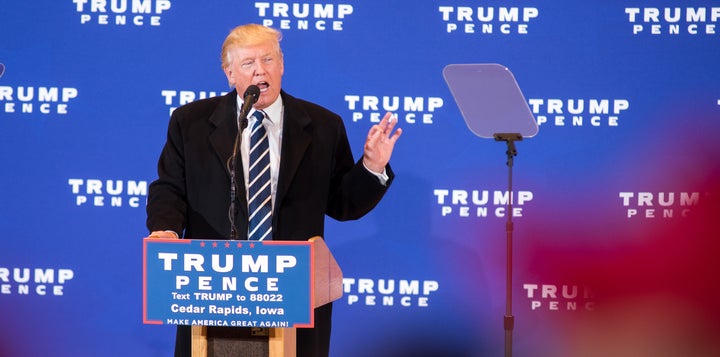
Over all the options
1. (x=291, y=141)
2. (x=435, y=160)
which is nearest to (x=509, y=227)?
(x=435, y=160)

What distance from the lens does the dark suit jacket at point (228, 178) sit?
2.24m

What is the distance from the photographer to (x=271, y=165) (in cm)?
225

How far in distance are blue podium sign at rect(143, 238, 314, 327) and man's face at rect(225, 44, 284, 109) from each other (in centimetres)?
67

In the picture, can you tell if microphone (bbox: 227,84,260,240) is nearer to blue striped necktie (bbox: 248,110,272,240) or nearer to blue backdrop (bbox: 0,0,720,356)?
blue striped necktie (bbox: 248,110,272,240)

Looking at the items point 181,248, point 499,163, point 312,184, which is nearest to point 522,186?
point 499,163

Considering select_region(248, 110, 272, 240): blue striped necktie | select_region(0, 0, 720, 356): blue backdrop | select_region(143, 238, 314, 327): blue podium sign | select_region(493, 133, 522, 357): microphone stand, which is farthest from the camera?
select_region(0, 0, 720, 356): blue backdrop

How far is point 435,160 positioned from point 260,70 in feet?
4.40

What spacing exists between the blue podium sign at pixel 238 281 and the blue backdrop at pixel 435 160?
1788 millimetres

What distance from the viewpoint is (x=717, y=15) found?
132 inches

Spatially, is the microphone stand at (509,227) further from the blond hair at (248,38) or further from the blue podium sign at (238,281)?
the blue podium sign at (238,281)

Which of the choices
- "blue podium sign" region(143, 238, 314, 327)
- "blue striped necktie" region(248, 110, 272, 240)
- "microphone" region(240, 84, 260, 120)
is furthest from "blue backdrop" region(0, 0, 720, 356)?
"blue podium sign" region(143, 238, 314, 327)

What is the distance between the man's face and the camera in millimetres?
2268

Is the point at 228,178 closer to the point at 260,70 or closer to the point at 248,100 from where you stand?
the point at 260,70

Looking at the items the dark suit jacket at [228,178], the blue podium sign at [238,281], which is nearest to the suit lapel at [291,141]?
the dark suit jacket at [228,178]
